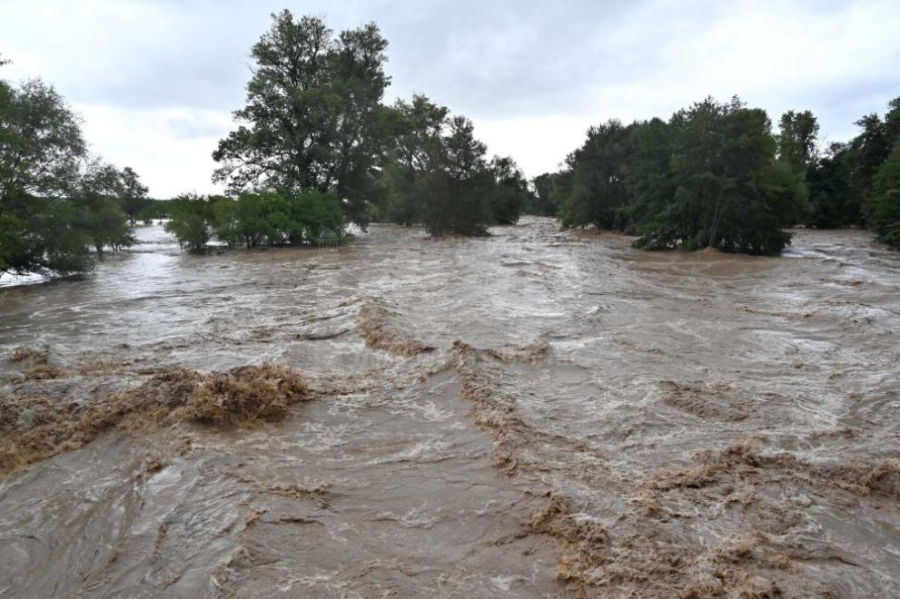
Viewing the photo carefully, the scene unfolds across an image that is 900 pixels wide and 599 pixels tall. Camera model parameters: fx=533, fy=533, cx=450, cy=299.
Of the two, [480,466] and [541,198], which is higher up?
[541,198]

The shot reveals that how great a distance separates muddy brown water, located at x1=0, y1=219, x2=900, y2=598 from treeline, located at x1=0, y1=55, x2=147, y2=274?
30.5 feet

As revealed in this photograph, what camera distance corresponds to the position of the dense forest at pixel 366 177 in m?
18.9

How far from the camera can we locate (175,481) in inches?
172

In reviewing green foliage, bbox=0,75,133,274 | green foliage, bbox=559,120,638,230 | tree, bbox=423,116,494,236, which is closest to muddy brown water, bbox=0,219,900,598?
green foliage, bbox=0,75,133,274

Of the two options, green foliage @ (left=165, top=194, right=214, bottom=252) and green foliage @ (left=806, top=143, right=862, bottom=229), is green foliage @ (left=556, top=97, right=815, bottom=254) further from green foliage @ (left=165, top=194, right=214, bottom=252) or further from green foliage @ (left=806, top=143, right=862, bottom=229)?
green foliage @ (left=165, top=194, right=214, bottom=252)

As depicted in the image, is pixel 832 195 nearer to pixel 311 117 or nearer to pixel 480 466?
pixel 311 117

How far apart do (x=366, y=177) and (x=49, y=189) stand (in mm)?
19568

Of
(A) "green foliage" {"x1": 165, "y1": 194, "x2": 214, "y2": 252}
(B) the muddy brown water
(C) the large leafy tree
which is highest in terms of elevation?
(C) the large leafy tree

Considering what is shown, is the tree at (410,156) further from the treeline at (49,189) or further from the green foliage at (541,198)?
the green foliage at (541,198)

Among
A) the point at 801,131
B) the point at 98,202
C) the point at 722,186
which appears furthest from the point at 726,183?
the point at 801,131

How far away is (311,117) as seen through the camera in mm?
31672

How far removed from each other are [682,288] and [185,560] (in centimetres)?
1501

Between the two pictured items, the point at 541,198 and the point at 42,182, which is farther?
the point at 541,198

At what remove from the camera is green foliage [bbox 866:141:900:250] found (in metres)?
26.4
